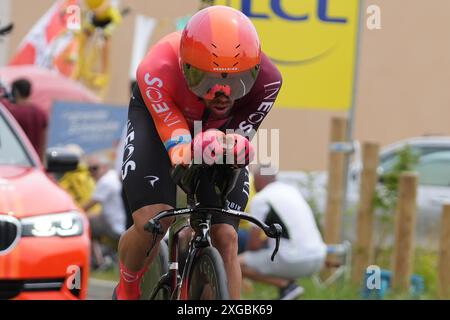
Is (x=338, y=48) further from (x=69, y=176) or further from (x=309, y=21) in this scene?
(x=69, y=176)

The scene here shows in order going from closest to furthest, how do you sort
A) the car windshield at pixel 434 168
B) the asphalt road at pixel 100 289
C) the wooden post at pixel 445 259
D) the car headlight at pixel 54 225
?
the car headlight at pixel 54 225 → the wooden post at pixel 445 259 → the asphalt road at pixel 100 289 → the car windshield at pixel 434 168

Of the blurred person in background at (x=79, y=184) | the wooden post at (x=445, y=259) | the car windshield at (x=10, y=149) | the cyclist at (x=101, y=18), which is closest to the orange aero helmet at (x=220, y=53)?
the car windshield at (x=10, y=149)

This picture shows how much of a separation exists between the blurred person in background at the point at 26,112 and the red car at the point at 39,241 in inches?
→ 187

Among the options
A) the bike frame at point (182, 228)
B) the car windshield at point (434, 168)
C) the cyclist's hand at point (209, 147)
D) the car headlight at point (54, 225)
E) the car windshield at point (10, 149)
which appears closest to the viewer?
the cyclist's hand at point (209, 147)

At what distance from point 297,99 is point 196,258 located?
460cm

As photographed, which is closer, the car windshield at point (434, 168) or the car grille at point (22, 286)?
the car grille at point (22, 286)

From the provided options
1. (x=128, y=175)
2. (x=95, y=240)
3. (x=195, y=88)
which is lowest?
(x=95, y=240)

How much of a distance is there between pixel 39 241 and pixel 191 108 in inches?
66.0

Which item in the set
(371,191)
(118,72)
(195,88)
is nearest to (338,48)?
(371,191)

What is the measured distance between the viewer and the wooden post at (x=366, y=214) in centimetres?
1039

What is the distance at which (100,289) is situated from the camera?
10.8 meters

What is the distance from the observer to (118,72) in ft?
69.2

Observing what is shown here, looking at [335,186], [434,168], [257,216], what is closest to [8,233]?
[257,216]

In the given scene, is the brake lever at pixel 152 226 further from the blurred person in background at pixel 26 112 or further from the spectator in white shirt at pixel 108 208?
the spectator in white shirt at pixel 108 208
